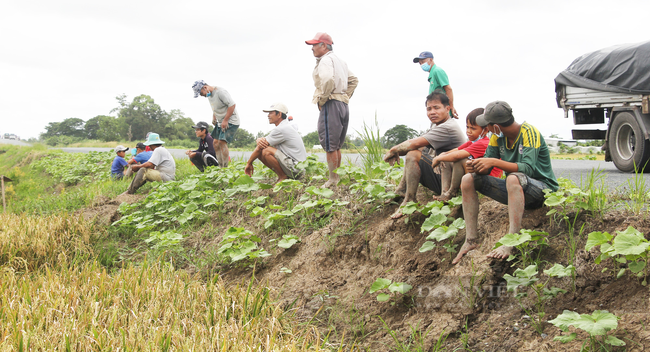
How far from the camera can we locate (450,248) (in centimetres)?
347

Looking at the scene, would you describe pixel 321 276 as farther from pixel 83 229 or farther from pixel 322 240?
pixel 83 229

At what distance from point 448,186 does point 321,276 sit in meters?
1.45

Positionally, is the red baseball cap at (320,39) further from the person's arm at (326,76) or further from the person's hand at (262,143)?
the person's hand at (262,143)

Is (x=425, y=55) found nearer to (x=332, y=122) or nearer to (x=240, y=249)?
(x=332, y=122)

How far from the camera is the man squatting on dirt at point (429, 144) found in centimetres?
408

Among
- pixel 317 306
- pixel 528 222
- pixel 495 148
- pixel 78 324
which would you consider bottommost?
pixel 317 306

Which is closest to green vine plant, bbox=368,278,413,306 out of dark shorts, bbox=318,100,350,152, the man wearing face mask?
dark shorts, bbox=318,100,350,152

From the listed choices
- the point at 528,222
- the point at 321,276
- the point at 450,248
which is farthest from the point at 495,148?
the point at 321,276

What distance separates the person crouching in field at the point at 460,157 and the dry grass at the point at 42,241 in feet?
14.8

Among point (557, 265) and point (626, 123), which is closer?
point (557, 265)

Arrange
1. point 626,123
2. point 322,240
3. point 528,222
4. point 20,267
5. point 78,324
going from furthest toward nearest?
point 626,123, point 20,267, point 322,240, point 528,222, point 78,324

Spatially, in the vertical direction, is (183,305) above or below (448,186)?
below

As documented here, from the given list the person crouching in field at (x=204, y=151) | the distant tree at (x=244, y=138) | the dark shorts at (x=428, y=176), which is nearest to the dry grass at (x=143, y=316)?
the dark shorts at (x=428, y=176)

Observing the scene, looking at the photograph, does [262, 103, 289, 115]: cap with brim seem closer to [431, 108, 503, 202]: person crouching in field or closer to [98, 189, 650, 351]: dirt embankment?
[98, 189, 650, 351]: dirt embankment
